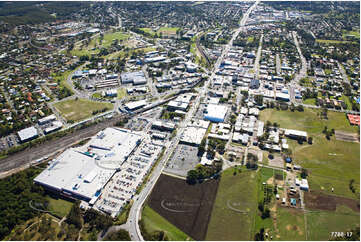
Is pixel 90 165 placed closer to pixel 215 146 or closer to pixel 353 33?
pixel 215 146

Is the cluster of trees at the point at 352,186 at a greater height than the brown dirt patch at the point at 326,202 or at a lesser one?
greater

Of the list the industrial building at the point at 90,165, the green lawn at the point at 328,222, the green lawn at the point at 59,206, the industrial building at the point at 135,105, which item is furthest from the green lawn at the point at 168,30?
the green lawn at the point at 328,222

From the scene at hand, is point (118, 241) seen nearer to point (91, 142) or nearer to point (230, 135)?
point (91, 142)

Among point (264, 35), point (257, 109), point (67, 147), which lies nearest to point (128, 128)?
point (67, 147)

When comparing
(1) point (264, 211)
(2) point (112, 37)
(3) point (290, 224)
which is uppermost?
(2) point (112, 37)

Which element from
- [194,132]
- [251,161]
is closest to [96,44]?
[194,132]

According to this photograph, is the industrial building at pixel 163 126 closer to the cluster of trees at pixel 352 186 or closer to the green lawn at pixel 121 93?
the green lawn at pixel 121 93

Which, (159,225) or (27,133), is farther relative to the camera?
(27,133)
